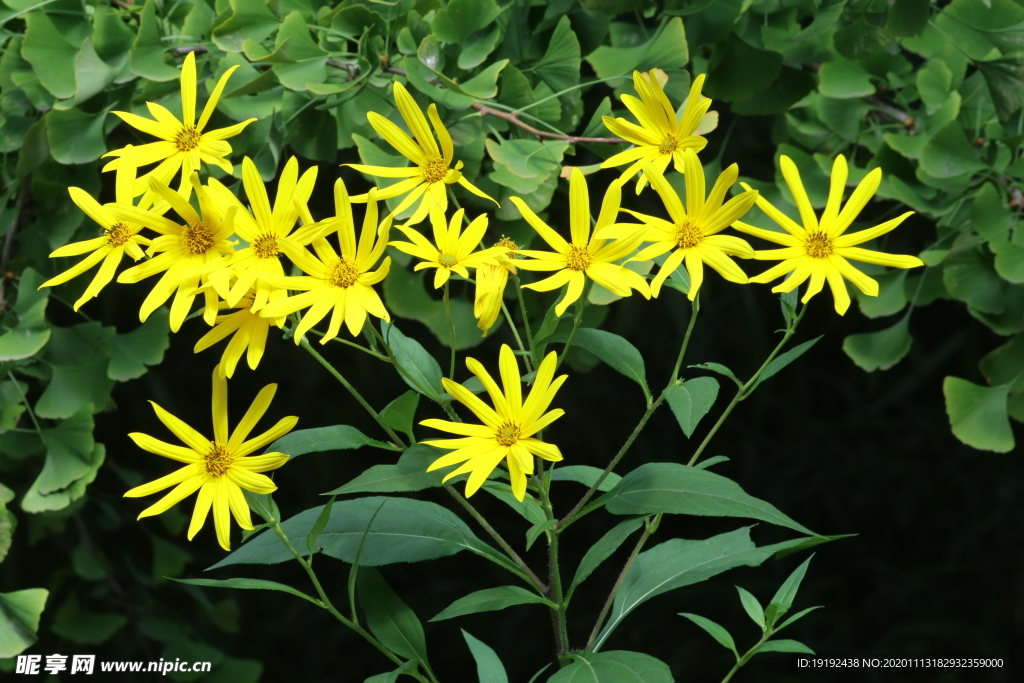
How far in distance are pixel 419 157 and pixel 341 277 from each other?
0.08 meters

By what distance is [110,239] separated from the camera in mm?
364

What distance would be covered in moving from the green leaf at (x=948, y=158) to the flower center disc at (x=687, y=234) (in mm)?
282

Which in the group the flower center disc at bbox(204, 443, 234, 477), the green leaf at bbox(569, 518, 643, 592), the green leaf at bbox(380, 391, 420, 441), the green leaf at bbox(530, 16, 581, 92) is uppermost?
the green leaf at bbox(530, 16, 581, 92)

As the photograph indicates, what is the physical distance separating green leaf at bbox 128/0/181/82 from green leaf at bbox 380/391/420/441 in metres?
0.27

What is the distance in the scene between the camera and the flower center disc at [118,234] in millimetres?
357

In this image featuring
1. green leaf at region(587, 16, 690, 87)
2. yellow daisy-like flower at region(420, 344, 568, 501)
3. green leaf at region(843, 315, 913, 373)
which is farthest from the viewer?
green leaf at region(843, 315, 913, 373)

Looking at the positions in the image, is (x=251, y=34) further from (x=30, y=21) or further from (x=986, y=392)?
(x=986, y=392)

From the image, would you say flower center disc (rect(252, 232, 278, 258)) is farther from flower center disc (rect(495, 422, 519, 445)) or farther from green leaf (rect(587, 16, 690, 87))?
green leaf (rect(587, 16, 690, 87))

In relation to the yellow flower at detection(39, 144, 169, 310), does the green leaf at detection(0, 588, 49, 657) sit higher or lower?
lower

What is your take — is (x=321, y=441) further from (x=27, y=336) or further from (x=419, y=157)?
(x=27, y=336)

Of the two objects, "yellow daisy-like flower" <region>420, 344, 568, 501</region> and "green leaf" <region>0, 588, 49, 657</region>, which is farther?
"green leaf" <region>0, 588, 49, 657</region>

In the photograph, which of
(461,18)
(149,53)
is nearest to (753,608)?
(461,18)

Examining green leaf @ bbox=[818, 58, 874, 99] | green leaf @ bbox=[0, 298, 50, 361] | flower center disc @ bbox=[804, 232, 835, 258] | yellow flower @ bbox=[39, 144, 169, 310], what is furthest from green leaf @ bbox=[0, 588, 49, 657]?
green leaf @ bbox=[818, 58, 874, 99]

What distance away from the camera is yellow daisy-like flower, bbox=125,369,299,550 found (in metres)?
0.34
